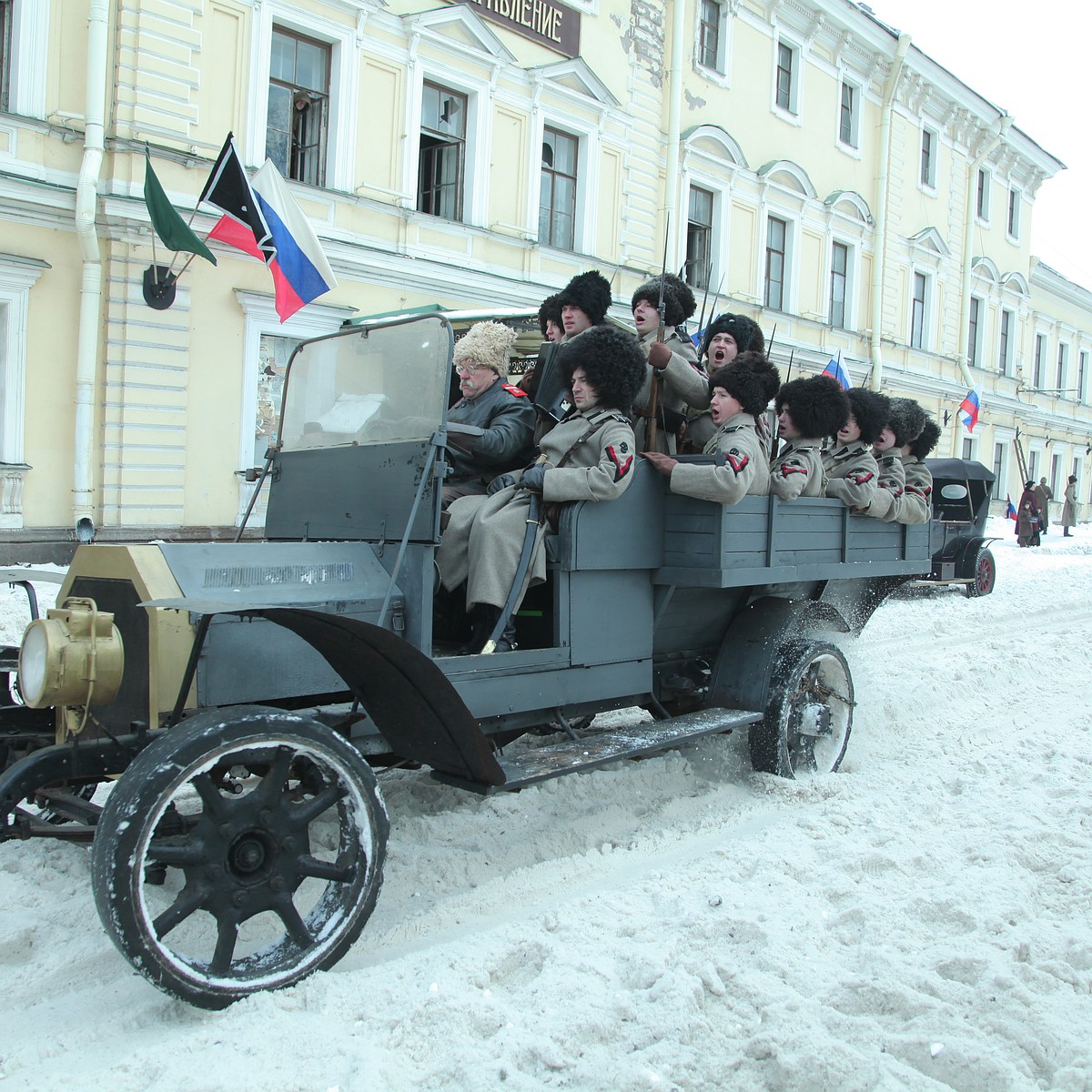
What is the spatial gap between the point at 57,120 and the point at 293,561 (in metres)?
9.35

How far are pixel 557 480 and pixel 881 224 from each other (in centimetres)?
2111

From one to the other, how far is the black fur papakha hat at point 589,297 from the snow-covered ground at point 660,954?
2307mm

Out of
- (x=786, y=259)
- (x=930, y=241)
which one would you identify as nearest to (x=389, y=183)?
(x=786, y=259)

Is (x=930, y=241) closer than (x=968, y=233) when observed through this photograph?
Yes

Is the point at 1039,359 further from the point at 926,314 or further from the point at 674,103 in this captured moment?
the point at 674,103

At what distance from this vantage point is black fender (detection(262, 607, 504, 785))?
303 centimetres

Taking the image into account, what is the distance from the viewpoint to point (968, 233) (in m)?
25.8

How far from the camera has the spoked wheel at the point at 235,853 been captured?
251 centimetres

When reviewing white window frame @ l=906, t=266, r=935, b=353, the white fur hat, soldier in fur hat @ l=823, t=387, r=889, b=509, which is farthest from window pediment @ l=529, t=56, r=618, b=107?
the white fur hat

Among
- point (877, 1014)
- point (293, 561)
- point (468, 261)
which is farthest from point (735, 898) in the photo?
point (468, 261)

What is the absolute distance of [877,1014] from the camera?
2.70 metres

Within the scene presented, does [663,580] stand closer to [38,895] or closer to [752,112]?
[38,895]

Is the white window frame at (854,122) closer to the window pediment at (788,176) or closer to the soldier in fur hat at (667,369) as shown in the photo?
the window pediment at (788,176)

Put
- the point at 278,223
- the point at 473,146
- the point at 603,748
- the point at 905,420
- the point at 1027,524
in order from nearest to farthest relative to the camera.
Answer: the point at 603,748 < the point at 905,420 < the point at 278,223 < the point at 473,146 < the point at 1027,524
